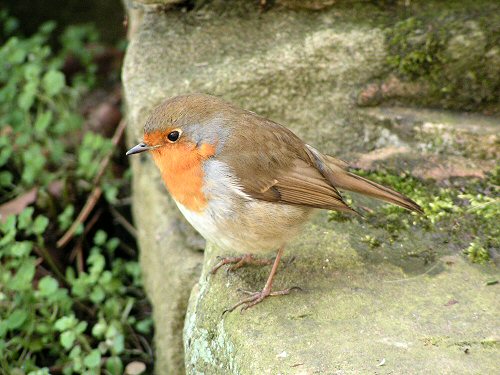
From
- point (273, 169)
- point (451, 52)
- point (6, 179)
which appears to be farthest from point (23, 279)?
point (451, 52)

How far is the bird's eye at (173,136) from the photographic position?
291 cm

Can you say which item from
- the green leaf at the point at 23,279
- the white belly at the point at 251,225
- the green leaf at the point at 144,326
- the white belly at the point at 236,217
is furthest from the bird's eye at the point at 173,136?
the green leaf at the point at 144,326

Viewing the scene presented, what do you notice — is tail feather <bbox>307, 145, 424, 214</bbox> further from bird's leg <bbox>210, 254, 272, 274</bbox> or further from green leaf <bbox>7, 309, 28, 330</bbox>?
green leaf <bbox>7, 309, 28, 330</bbox>

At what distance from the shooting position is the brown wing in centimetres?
288

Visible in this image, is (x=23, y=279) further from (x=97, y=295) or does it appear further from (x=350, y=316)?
(x=350, y=316)

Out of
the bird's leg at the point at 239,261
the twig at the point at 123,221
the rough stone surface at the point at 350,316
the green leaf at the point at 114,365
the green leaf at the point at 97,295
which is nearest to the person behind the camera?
the rough stone surface at the point at 350,316

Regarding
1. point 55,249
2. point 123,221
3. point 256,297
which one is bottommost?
point 123,221

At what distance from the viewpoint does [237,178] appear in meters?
2.85

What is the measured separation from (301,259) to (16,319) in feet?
5.26

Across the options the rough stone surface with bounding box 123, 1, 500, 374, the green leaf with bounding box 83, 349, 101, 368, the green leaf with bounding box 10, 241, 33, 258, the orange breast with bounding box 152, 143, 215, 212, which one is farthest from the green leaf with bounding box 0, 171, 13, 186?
the orange breast with bounding box 152, 143, 215, 212

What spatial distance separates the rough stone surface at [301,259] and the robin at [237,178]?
21 cm

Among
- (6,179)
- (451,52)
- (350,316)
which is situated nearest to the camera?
(350,316)

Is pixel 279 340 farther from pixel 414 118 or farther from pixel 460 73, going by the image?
pixel 460 73

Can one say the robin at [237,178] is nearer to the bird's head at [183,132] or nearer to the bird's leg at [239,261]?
the bird's head at [183,132]
